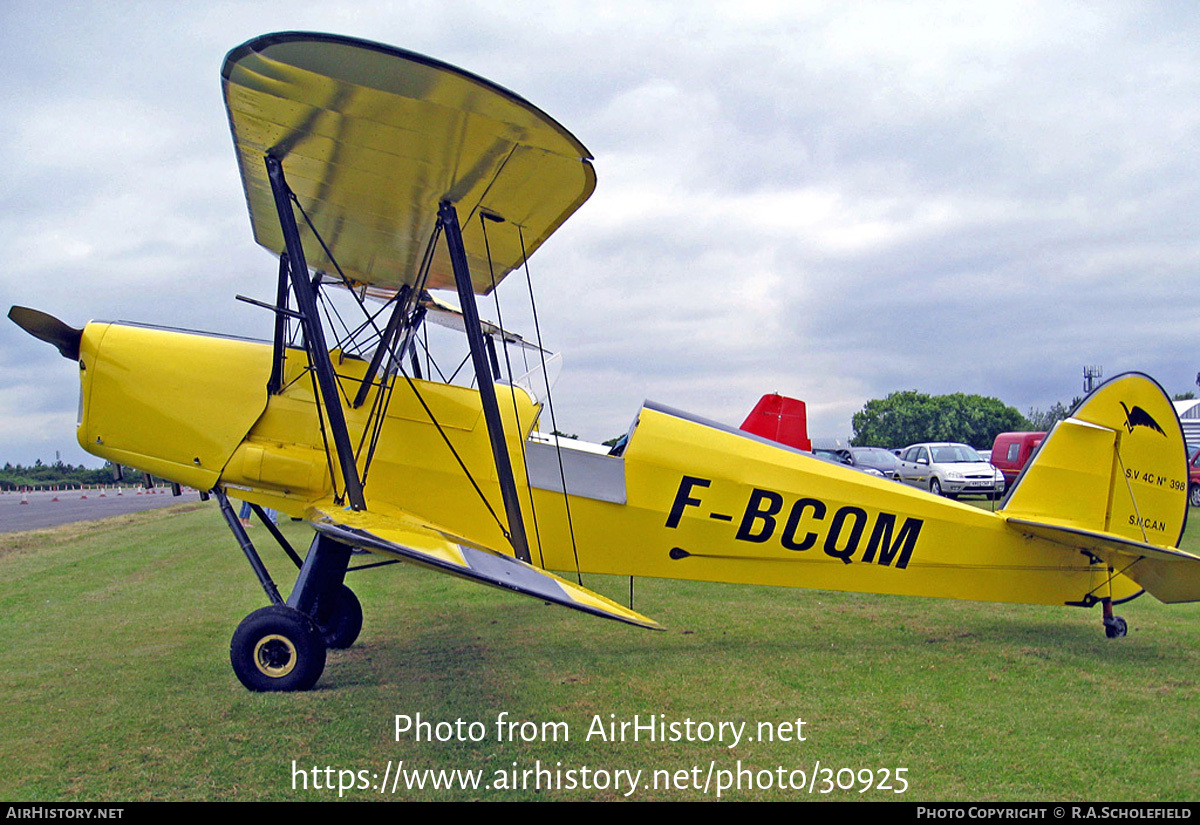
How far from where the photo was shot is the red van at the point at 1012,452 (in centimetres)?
2066

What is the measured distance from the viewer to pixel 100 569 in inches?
411

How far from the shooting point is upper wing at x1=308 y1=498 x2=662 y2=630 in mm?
3494

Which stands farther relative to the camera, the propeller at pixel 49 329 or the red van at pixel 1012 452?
the red van at pixel 1012 452

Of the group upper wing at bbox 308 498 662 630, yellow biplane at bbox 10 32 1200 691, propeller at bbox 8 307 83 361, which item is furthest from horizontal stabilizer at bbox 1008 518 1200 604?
propeller at bbox 8 307 83 361

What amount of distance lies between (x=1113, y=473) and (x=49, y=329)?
7.50m

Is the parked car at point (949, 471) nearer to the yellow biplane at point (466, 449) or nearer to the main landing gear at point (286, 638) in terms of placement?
the yellow biplane at point (466, 449)

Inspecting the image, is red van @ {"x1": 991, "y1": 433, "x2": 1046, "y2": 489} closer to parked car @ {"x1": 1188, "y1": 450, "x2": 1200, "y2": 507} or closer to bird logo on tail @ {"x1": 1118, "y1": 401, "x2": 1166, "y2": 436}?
parked car @ {"x1": 1188, "y1": 450, "x2": 1200, "y2": 507}

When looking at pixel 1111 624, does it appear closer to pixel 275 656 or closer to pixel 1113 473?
pixel 1113 473

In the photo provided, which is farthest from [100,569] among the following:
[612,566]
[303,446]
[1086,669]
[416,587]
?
[1086,669]

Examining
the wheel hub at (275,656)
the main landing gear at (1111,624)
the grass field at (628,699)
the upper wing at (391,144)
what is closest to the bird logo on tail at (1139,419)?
the main landing gear at (1111,624)

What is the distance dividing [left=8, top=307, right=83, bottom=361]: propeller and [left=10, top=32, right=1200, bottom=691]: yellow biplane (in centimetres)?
1

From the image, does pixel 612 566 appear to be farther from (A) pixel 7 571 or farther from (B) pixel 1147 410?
(A) pixel 7 571

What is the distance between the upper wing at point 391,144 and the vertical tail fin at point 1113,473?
415 cm

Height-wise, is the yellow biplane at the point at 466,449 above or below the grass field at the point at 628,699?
above
